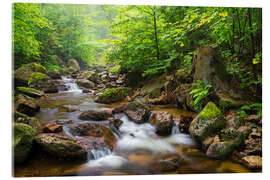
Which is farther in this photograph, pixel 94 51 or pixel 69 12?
pixel 94 51

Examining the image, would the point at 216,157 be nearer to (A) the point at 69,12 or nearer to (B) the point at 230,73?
(B) the point at 230,73

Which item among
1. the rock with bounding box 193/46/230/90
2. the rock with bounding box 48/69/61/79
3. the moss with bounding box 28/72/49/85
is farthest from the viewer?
the rock with bounding box 48/69/61/79

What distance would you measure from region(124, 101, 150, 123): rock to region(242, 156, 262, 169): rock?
1.94 m

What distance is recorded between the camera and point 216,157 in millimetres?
2285

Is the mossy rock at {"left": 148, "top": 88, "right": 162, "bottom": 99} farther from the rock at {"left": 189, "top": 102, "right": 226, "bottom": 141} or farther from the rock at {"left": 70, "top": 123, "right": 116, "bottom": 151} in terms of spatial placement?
the rock at {"left": 70, "top": 123, "right": 116, "bottom": 151}

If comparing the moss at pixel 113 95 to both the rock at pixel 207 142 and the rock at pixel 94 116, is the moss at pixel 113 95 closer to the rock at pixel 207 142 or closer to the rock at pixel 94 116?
the rock at pixel 94 116

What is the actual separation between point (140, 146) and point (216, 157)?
114 centimetres

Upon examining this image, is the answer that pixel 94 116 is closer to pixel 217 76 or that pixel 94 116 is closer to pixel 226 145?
pixel 226 145

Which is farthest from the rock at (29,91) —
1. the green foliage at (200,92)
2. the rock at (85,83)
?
the green foliage at (200,92)

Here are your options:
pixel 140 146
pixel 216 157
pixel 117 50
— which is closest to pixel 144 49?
pixel 117 50

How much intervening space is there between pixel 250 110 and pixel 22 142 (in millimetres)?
3428

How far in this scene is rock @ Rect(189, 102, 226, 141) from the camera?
8.92ft

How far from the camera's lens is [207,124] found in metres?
2.75

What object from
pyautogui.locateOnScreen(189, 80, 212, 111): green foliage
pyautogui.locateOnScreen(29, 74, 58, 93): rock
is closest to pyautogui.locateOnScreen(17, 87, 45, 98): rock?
pyautogui.locateOnScreen(29, 74, 58, 93): rock
